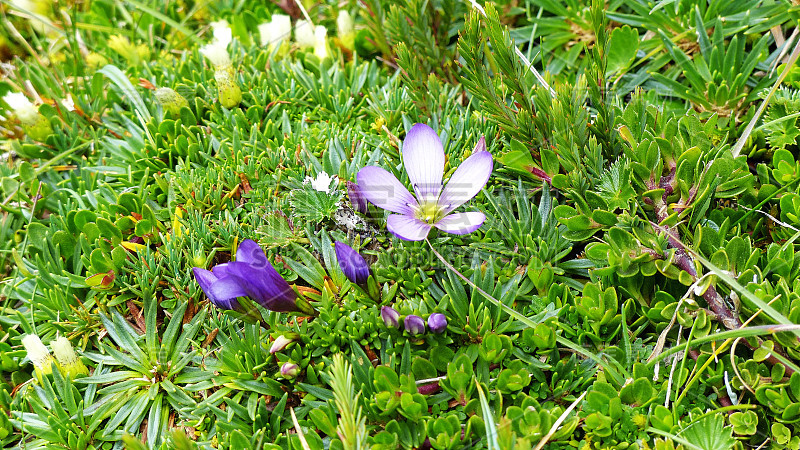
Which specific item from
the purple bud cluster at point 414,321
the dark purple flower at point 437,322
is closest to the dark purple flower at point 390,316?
the purple bud cluster at point 414,321

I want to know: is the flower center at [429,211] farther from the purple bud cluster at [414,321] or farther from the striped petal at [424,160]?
the purple bud cluster at [414,321]

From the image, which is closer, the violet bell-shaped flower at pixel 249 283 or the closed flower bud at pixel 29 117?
the violet bell-shaped flower at pixel 249 283

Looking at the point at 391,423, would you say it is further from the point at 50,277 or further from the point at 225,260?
the point at 50,277

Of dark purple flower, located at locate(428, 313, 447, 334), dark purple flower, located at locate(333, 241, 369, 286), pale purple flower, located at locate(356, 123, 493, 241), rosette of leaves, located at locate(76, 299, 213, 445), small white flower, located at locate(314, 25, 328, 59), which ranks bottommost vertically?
rosette of leaves, located at locate(76, 299, 213, 445)

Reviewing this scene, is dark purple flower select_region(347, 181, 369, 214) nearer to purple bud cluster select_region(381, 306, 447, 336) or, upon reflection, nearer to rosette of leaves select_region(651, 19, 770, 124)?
purple bud cluster select_region(381, 306, 447, 336)

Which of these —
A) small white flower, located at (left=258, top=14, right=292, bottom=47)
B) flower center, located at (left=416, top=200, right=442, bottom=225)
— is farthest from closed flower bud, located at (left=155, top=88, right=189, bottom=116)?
flower center, located at (left=416, top=200, right=442, bottom=225)
